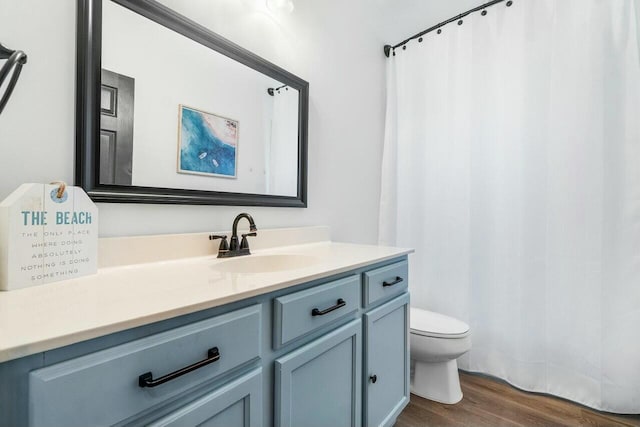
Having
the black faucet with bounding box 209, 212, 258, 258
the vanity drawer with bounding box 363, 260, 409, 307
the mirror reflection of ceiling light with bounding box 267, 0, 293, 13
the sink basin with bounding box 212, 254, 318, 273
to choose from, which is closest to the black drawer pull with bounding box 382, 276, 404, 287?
the vanity drawer with bounding box 363, 260, 409, 307

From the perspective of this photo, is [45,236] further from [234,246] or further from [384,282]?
[384,282]

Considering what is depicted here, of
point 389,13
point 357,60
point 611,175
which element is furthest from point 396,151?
point 611,175

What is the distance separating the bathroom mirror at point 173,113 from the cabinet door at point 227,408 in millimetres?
685

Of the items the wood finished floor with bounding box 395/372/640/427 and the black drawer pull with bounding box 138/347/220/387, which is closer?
the black drawer pull with bounding box 138/347/220/387

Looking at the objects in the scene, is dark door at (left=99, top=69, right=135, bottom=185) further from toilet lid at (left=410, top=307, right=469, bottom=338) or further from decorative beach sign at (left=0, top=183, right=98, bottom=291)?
toilet lid at (left=410, top=307, right=469, bottom=338)

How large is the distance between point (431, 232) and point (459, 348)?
729 mm

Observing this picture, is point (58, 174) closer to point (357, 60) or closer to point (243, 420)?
point (243, 420)

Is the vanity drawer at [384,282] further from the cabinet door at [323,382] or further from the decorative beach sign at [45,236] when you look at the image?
the decorative beach sign at [45,236]

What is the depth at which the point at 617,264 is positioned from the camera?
151 centimetres

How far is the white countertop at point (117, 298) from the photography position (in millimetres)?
452

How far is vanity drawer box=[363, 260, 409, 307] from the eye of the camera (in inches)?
45.2

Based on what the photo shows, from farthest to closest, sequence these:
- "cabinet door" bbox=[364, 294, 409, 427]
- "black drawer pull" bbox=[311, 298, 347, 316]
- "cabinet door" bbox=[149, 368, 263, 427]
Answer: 1. "cabinet door" bbox=[364, 294, 409, 427]
2. "black drawer pull" bbox=[311, 298, 347, 316]
3. "cabinet door" bbox=[149, 368, 263, 427]

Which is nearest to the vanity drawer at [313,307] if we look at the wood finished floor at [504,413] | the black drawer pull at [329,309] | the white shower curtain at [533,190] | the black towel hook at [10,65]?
the black drawer pull at [329,309]

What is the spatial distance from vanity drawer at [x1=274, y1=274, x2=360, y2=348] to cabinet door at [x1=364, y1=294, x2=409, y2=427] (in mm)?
144
